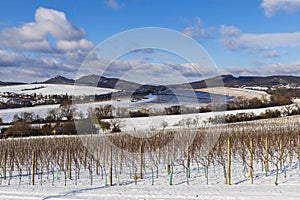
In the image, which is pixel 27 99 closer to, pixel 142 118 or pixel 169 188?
pixel 142 118

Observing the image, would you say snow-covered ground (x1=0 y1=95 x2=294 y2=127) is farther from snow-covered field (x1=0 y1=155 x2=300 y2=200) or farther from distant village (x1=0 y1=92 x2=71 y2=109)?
snow-covered field (x1=0 y1=155 x2=300 y2=200)

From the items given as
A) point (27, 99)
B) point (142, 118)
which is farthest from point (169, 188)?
point (27, 99)

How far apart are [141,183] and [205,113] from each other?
23.0m

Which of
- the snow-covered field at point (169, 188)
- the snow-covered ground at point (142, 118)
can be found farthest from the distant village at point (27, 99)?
the snow-covered field at point (169, 188)

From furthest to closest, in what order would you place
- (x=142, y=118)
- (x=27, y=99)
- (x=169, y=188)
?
(x=27, y=99)
(x=142, y=118)
(x=169, y=188)

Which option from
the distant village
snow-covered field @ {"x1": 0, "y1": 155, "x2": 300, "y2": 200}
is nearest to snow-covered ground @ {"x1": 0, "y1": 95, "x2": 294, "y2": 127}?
the distant village

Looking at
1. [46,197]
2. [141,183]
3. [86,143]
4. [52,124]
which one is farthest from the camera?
[52,124]

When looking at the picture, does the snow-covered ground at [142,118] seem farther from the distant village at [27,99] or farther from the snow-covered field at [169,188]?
the snow-covered field at [169,188]

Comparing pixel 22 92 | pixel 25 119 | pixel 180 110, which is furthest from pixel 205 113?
pixel 22 92

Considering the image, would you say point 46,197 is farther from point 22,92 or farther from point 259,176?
point 22,92

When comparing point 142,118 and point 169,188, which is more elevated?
point 142,118

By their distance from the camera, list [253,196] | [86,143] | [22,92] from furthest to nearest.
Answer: [22,92]
[86,143]
[253,196]

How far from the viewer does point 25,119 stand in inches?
1328

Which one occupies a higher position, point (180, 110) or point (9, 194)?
point (180, 110)
